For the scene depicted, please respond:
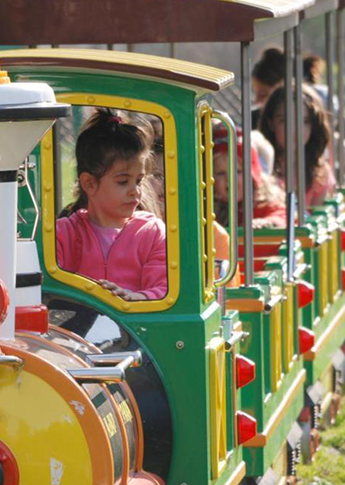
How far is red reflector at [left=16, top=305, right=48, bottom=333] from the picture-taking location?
389cm

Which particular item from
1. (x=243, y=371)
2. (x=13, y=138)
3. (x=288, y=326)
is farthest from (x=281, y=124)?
(x=13, y=138)

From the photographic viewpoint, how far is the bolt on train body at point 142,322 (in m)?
3.64

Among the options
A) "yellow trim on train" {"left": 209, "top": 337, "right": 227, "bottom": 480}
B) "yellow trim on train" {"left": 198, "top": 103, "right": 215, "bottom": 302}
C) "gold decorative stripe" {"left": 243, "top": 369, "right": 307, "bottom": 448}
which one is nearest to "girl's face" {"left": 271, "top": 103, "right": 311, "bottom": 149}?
"gold decorative stripe" {"left": 243, "top": 369, "right": 307, "bottom": 448}

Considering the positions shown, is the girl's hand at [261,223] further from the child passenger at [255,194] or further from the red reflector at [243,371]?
the red reflector at [243,371]

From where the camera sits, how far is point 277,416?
6.10m

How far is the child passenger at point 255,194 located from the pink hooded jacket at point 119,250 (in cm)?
257

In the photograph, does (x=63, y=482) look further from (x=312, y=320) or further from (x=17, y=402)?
(x=312, y=320)

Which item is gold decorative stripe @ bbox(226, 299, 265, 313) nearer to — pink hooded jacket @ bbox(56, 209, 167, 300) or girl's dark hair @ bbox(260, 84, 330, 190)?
pink hooded jacket @ bbox(56, 209, 167, 300)

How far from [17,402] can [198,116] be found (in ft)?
4.03

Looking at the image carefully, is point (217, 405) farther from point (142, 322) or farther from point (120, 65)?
point (120, 65)

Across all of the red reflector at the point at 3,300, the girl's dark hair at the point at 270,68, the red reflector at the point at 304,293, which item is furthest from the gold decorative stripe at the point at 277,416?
the girl's dark hair at the point at 270,68

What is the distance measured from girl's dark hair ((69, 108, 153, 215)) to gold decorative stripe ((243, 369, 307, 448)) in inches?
59.2

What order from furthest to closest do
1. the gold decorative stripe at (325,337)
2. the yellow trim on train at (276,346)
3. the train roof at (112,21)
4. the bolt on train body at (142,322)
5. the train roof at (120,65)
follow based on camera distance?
the gold decorative stripe at (325,337)
the yellow trim on train at (276,346)
the train roof at (112,21)
the train roof at (120,65)
the bolt on train body at (142,322)

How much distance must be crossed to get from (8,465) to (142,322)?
0.93 metres
